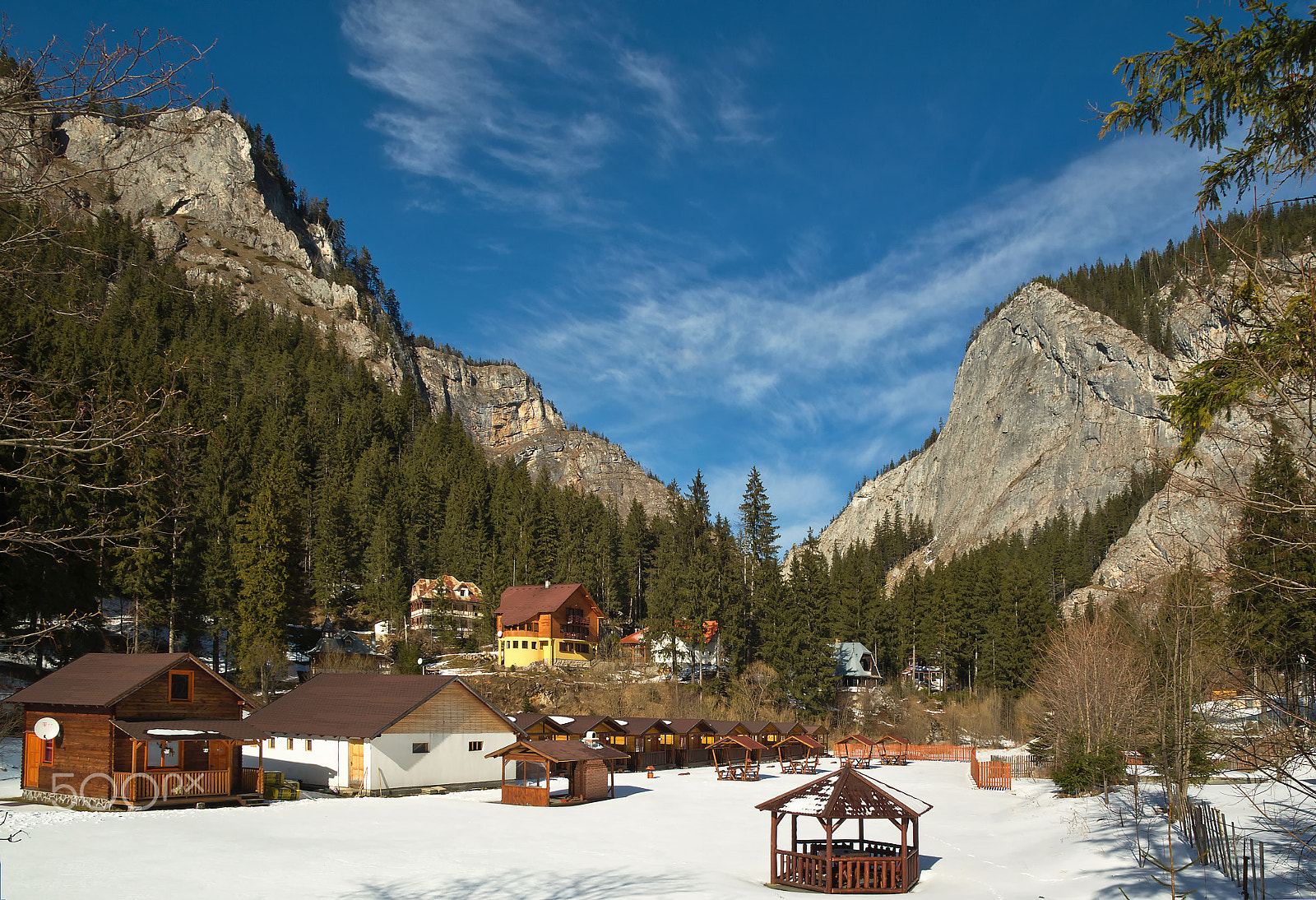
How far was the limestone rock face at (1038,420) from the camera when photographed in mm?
129250

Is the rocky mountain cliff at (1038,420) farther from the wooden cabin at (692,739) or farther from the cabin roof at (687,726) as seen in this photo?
the cabin roof at (687,726)

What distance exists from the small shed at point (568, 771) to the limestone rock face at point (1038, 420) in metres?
105

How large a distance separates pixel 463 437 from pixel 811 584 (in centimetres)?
5564

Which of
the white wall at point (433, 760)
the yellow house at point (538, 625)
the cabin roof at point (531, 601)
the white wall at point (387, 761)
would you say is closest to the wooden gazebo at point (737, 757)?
the white wall at point (433, 760)

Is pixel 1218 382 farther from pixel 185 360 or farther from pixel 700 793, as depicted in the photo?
pixel 700 793

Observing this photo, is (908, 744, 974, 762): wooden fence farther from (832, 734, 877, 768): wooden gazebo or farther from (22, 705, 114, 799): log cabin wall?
(22, 705, 114, 799): log cabin wall

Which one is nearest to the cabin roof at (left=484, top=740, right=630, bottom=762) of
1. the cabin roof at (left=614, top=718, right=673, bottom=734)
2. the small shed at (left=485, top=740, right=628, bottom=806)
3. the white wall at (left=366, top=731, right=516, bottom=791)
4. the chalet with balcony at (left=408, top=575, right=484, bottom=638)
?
the small shed at (left=485, top=740, right=628, bottom=806)

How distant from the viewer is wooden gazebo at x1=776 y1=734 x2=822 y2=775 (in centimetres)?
5222

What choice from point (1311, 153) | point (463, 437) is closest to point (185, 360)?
point (1311, 153)

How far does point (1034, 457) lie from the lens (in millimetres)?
140250

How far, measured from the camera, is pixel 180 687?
2855 centimetres

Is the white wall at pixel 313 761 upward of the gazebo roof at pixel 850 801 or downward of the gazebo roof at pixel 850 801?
downward

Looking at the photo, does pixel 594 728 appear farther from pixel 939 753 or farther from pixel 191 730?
pixel 939 753

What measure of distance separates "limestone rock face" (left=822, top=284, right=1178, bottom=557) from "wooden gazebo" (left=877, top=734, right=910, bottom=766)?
74.8 meters
